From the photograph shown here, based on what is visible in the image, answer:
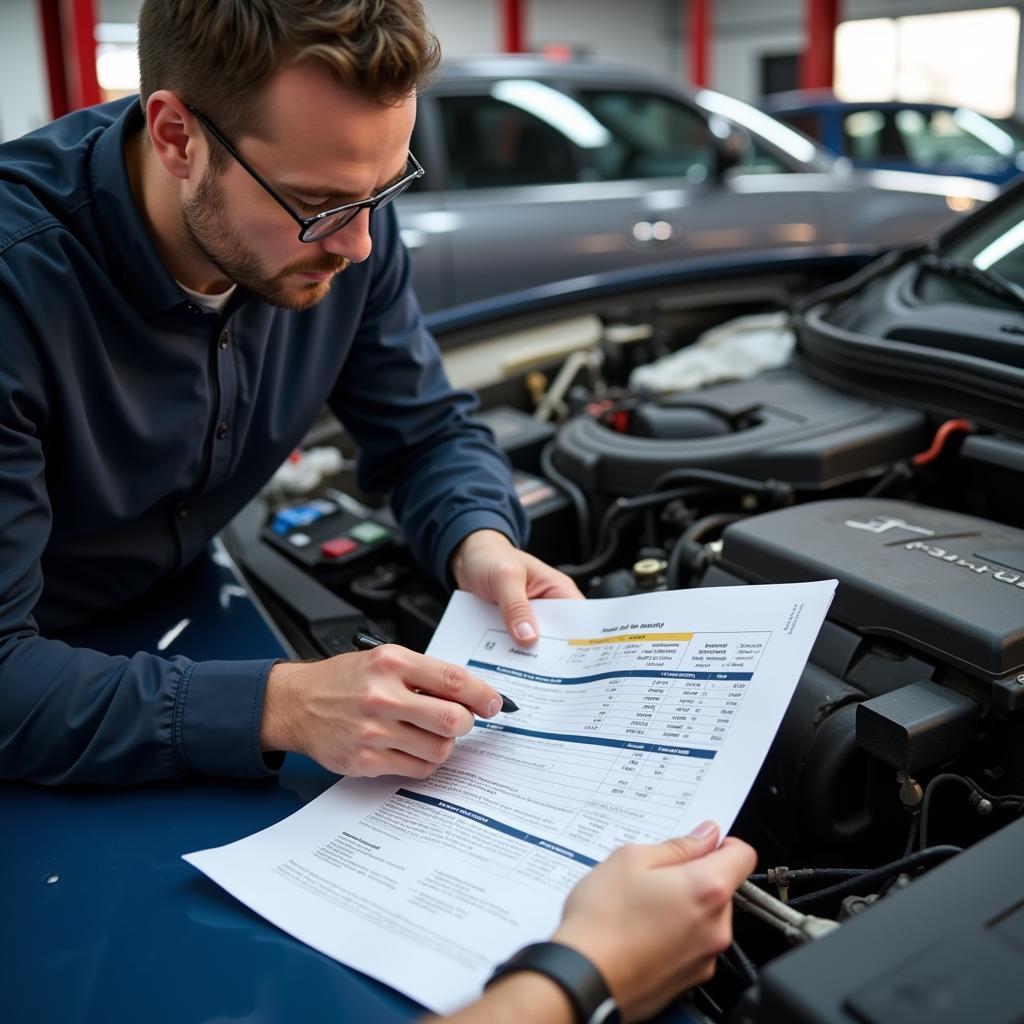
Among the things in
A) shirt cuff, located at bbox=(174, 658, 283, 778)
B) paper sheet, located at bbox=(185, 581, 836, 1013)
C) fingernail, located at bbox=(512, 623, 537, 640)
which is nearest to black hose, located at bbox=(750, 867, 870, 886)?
paper sheet, located at bbox=(185, 581, 836, 1013)

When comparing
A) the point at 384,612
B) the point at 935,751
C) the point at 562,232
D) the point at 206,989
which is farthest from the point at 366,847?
the point at 562,232

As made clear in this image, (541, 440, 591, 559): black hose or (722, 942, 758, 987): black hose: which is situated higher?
(541, 440, 591, 559): black hose

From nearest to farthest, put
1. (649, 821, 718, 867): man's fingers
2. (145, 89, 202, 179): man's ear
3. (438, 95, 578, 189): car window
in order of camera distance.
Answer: (649, 821, 718, 867): man's fingers, (145, 89, 202, 179): man's ear, (438, 95, 578, 189): car window

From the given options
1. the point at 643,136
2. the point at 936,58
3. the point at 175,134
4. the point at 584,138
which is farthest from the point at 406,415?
the point at 936,58

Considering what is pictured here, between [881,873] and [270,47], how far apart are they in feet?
3.00

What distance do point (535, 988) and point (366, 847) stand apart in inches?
10.8

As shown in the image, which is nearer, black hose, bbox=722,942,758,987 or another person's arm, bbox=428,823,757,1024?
another person's arm, bbox=428,823,757,1024

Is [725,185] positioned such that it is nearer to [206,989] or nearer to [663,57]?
[206,989]

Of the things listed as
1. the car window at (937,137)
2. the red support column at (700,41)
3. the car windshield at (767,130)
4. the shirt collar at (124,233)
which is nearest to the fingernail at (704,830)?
the shirt collar at (124,233)

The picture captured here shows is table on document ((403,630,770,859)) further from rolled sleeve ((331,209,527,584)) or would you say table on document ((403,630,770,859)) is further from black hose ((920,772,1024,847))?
rolled sleeve ((331,209,527,584))

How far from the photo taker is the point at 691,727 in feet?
3.02

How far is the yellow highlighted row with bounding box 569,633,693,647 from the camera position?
1028mm

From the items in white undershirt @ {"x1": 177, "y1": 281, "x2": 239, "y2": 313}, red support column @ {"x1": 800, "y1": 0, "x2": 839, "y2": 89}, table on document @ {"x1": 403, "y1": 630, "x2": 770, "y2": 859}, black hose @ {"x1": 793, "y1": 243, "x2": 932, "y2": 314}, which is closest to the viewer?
table on document @ {"x1": 403, "y1": 630, "x2": 770, "y2": 859}

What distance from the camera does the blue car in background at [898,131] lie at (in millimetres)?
6570
